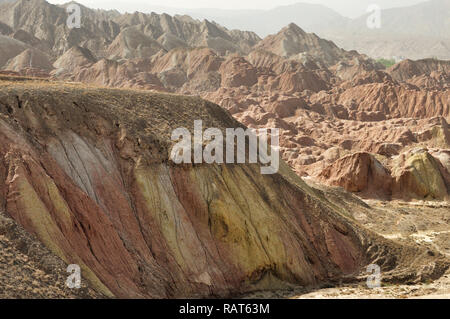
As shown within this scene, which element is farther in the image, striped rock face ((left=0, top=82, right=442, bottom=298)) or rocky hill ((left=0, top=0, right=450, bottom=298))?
rocky hill ((left=0, top=0, right=450, bottom=298))

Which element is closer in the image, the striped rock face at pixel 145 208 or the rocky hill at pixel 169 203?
the striped rock face at pixel 145 208

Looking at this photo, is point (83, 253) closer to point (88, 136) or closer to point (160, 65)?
point (88, 136)

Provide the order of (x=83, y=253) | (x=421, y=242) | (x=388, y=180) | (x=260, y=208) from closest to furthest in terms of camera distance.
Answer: (x=83, y=253) → (x=260, y=208) → (x=421, y=242) → (x=388, y=180)

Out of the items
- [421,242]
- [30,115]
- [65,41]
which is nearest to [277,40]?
[65,41]

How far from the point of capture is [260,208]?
61.9 feet

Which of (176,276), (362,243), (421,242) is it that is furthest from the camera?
(421,242)

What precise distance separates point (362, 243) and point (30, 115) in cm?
1306

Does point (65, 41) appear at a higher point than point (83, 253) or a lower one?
higher

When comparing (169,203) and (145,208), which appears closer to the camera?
(145,208)

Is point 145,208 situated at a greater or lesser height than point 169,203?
lesser

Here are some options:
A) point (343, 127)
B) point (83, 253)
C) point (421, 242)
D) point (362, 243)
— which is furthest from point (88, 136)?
point (343, 127)

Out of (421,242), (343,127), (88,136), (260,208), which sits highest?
(343,127)

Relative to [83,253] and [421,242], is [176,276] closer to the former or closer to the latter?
[83,253]

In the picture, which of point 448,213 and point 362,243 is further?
point 448,213
